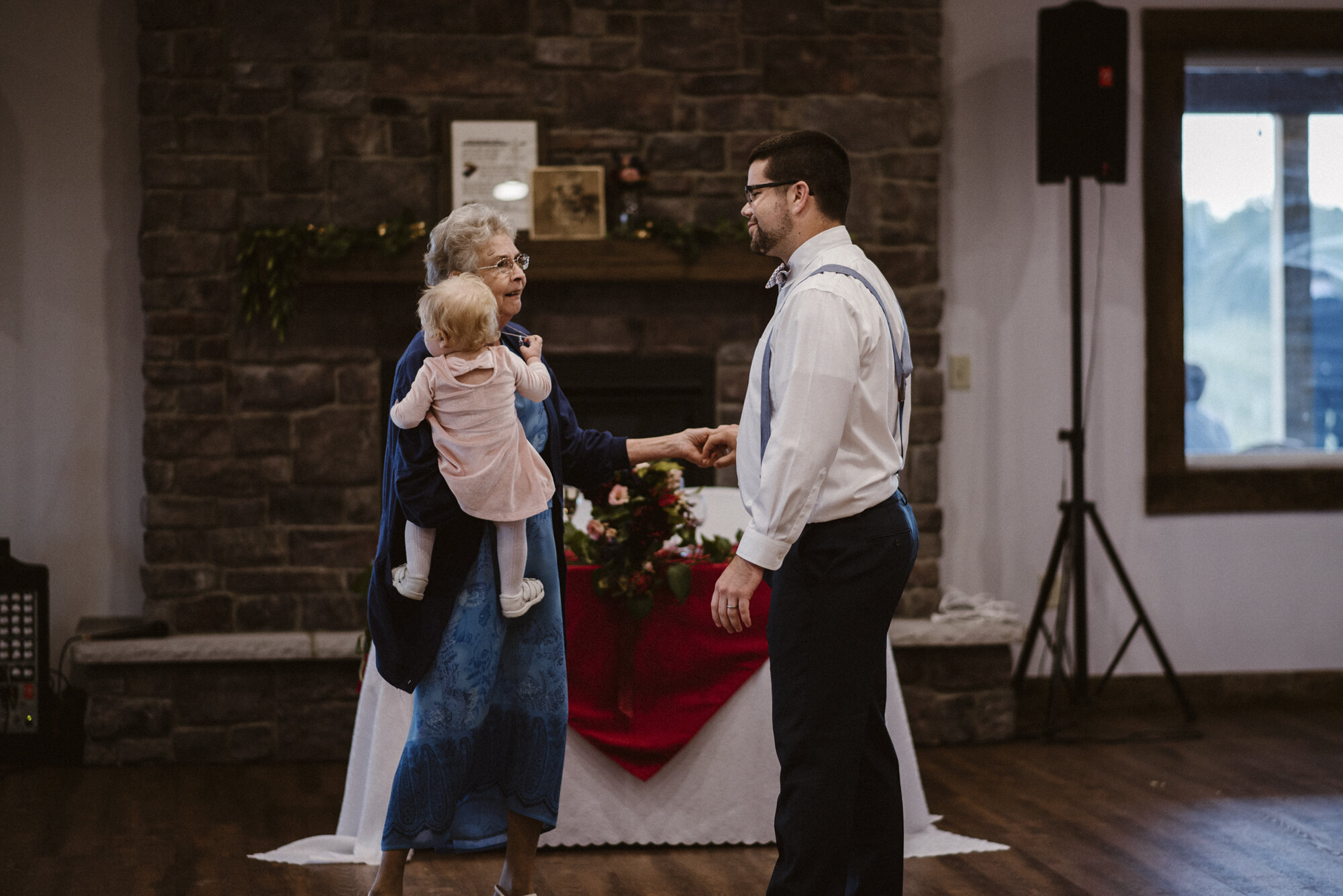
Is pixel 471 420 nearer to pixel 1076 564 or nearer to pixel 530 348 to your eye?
pixel 530 348

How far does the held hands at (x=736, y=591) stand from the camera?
1985 mm

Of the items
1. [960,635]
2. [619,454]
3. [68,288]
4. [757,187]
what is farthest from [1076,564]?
[68,288]

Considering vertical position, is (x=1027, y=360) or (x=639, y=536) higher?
(x=1027, y=360)

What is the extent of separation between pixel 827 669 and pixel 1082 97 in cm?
307

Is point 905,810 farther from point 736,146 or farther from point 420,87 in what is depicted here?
point 420,87

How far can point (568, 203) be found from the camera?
14.3 feet

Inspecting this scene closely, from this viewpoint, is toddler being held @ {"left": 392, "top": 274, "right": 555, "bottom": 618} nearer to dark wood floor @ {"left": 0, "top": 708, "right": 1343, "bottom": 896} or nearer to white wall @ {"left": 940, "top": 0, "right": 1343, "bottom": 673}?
dark wood floor @ {"left": 0, "top": 708, "right": 1343, "bottom": 896}

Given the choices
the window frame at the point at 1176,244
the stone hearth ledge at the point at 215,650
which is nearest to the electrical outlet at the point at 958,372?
the window frame at the point at 1176,244

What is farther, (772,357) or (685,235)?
(685,235)

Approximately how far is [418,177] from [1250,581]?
3534 mm

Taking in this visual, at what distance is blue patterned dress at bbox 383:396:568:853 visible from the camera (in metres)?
2.25

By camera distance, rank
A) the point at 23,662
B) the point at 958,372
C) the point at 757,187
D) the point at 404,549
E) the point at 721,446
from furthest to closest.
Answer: the point at 958,372
the point at 23,662
the point at 721,446
the point at 404,549
the point at 757,187

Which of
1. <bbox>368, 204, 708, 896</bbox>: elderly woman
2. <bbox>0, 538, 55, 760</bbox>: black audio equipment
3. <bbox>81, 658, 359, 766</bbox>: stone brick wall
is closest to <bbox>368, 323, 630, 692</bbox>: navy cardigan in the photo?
<bbox>368, 204, 708, 896</bbox>: elderly woman

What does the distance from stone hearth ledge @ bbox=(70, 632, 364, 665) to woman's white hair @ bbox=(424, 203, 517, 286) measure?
6.92 ft
